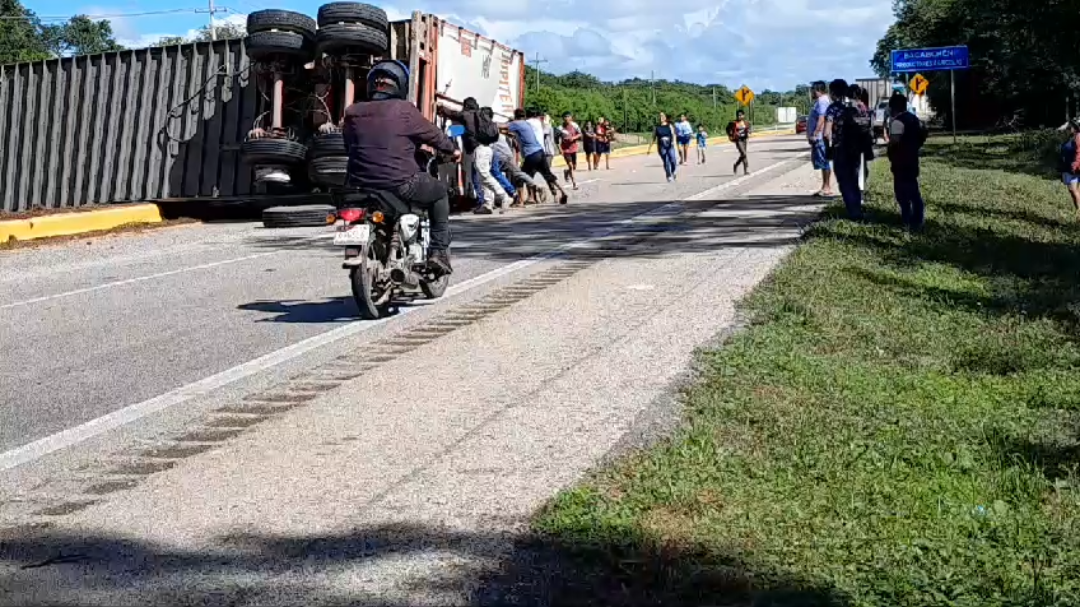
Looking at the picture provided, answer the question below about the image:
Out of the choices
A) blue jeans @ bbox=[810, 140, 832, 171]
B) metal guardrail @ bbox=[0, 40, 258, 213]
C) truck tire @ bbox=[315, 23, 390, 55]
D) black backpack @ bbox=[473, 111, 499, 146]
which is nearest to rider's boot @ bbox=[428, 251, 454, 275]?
black backpack @ bbox=[473, 111, 499, 146]

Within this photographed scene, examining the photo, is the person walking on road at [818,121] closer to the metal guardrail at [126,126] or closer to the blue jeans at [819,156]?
the blue jeans at [819,156]

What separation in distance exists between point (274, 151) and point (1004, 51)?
1597 inches

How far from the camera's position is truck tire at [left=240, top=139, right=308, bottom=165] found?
19344mm

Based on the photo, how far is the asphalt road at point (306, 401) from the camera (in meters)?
4.79

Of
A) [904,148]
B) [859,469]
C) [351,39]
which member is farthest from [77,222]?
[859,469]

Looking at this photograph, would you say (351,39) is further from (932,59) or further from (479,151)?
(932,59)

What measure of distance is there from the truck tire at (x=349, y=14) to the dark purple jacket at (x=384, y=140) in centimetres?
889

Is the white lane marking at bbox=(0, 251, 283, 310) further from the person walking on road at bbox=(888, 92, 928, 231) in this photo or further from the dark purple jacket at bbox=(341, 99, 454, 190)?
the person walking on road at bbox=(888, 92, 928, 231)

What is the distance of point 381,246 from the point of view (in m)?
10.3

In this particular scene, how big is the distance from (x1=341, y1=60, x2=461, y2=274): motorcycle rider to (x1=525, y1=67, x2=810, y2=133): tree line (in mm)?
18225

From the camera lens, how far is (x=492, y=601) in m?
4.16

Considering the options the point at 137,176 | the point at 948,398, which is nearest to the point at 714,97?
the point at 137,176

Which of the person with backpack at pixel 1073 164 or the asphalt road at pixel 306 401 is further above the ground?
the person with backpack at pixel 1073 164

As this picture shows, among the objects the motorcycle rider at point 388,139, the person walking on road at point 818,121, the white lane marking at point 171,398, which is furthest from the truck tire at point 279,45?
the white lane marking at point 171,398
